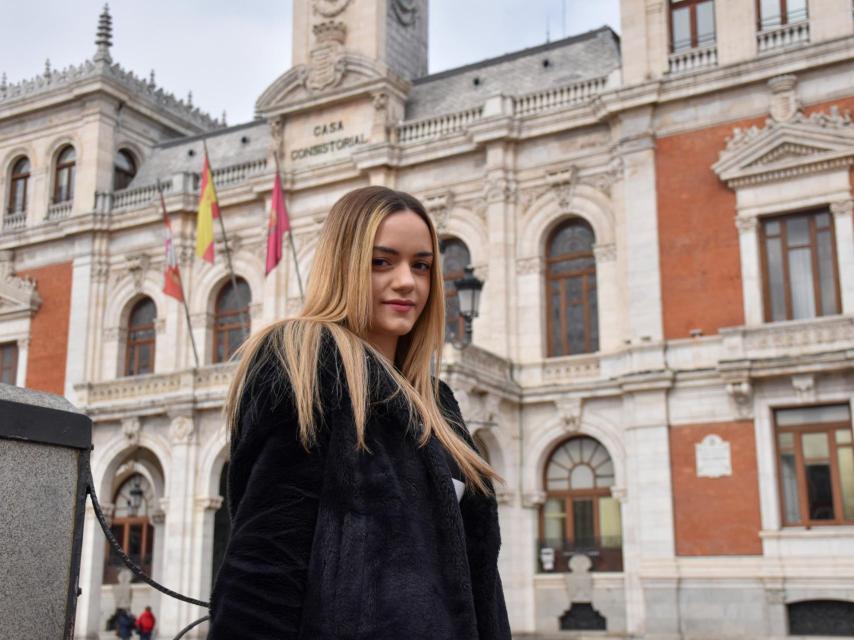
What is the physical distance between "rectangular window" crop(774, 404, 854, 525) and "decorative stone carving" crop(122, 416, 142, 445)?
48.4ft

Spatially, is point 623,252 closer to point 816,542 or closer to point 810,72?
point 810,72

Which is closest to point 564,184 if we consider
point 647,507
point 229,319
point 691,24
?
point 691,24

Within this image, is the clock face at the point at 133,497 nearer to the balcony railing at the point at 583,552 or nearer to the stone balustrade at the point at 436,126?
the balcony railing at the point at 583,552

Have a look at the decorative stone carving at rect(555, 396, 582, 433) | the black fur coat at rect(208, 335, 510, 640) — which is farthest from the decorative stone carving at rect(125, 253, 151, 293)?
the black fur coat at rect(208, 335, 510, 640)

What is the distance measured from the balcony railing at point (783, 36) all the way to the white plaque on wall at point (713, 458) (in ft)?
25.2

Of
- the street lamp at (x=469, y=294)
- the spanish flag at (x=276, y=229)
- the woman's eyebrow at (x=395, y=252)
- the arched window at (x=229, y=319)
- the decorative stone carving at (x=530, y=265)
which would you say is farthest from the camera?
the arched window at (x=229, y=319)

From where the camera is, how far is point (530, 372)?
22.2 m

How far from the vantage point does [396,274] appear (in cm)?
263

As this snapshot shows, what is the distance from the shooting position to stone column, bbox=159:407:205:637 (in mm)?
23688

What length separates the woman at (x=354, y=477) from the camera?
2.17 metres

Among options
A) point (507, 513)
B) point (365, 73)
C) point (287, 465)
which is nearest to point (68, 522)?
point (287, 465)

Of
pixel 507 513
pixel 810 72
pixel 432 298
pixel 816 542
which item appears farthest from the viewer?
pixel 507 513

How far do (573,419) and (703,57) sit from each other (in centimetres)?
782

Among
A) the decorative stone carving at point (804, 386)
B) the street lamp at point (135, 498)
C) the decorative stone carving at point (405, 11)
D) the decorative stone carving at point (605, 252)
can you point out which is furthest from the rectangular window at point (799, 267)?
the street lamp at point (135, 498)
